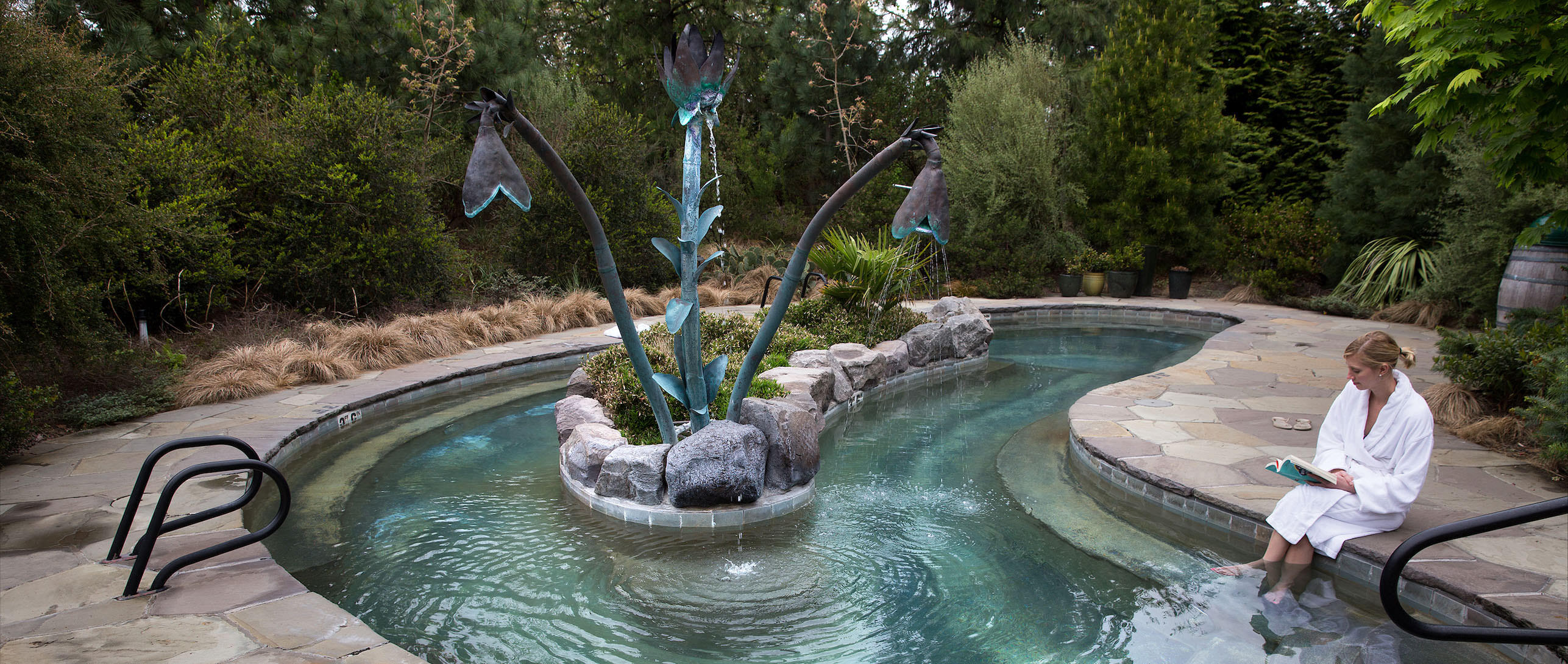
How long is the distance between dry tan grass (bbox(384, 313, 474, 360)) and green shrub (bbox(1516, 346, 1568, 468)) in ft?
Answer: 25.4

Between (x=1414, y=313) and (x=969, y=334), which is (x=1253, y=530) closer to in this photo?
(x=969, y=334)

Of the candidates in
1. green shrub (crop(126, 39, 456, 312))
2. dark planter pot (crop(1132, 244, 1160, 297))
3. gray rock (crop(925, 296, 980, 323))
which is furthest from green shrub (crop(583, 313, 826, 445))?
dark planter pot (crop(1132, 244, 1160, 297))

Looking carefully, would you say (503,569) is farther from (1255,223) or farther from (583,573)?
(1255,223)

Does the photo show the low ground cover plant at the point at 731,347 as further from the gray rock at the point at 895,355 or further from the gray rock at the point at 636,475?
the gray rock at the point at 636,475

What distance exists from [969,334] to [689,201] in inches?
199

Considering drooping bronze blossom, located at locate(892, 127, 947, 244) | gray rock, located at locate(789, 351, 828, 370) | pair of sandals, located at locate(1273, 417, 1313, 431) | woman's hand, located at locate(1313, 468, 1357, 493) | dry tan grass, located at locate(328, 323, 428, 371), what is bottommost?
pair of sandals, located at locate(1273, 417, 1313, 431)

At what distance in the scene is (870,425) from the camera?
5895 mm

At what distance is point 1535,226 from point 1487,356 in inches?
37.8

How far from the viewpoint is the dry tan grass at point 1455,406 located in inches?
186

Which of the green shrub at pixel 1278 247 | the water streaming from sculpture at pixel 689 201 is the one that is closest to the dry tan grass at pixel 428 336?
the water streaming from sculpture at pixel 689 201

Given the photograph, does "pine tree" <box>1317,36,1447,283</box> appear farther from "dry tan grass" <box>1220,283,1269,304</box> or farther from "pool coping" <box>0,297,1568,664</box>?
"pool coping" <box>0,297,1568,664</box>

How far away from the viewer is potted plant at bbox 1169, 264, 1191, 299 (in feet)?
40.0

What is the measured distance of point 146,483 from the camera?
116 inches

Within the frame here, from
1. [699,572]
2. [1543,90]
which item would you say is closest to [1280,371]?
[1543,90]
